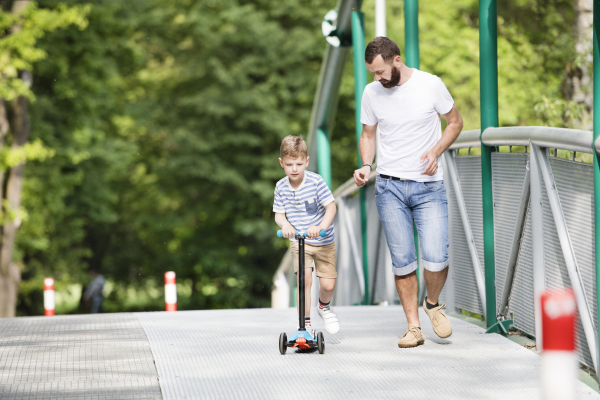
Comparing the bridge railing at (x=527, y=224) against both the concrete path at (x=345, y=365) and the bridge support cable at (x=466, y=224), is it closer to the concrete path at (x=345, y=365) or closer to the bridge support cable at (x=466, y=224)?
the bridge support cable at (x=466, y=224)

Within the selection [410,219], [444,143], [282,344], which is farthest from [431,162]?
[282,344]

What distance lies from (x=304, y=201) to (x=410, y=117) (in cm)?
75

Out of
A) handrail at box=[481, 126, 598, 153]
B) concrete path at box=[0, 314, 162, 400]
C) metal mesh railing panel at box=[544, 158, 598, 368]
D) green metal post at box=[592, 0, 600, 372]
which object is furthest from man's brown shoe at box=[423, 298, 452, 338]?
concrete path at box=[0, 314, 162, 400]

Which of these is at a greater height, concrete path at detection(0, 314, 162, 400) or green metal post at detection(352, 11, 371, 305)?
green metal post at detection(352, 11, 371, 305)

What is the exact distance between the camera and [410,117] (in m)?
4.16

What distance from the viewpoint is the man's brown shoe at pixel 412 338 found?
4.22 metres

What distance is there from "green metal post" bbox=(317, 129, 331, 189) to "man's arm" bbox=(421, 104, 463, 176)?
7032mm

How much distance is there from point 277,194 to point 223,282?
19.8 m

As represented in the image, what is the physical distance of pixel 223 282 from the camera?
23.9m

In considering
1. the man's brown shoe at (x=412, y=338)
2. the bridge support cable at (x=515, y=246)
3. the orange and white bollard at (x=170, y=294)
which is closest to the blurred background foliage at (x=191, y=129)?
the orange and white bollard at (x=170, y=294)

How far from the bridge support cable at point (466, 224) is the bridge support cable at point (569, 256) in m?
1.19

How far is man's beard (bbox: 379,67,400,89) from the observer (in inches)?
161

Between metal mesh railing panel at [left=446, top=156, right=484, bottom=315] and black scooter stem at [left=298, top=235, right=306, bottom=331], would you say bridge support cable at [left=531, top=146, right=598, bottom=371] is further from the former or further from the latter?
black scooter stem at [left=298, top=235, right=306, bottom=331]

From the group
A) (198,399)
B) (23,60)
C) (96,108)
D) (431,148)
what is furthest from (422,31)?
(198,399)
